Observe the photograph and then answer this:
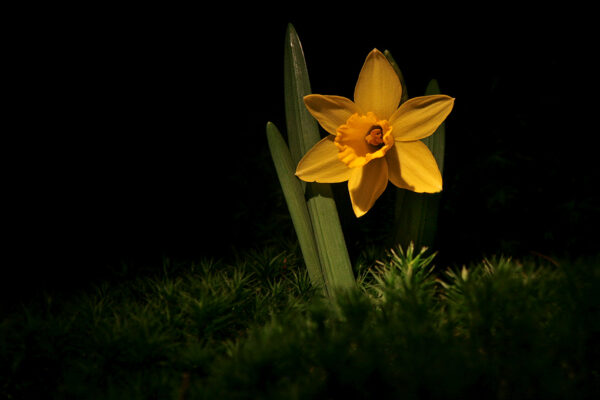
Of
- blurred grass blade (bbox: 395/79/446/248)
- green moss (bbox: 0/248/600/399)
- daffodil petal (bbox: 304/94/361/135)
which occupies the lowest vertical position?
green moss (bbox: 0/248/600/399)

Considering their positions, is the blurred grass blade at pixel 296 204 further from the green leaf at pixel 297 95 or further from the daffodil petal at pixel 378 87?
the daffodil petal at pixel 378 87

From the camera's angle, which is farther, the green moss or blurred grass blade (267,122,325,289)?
blurred grass blade (267,122,325,289)

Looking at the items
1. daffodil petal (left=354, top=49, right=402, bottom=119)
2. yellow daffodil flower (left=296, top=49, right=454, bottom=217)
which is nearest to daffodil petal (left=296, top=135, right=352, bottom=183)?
yellow daffodil flower (left=296, top=49, right=454, bottom=217)

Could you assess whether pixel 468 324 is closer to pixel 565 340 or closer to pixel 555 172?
pixel 565 340

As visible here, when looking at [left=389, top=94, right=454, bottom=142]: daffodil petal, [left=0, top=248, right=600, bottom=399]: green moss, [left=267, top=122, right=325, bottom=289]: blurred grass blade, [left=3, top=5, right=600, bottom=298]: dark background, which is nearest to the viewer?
[left=0, top=248, right=600, bottom=399]: green moss

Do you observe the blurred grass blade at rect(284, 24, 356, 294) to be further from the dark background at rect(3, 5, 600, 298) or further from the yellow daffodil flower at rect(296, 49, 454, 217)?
the dark background at rect(3, 5, 600, 298)

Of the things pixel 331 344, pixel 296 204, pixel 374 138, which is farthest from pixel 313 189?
pixel 331 344

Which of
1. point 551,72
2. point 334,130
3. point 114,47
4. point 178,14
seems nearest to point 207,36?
point 178,14
